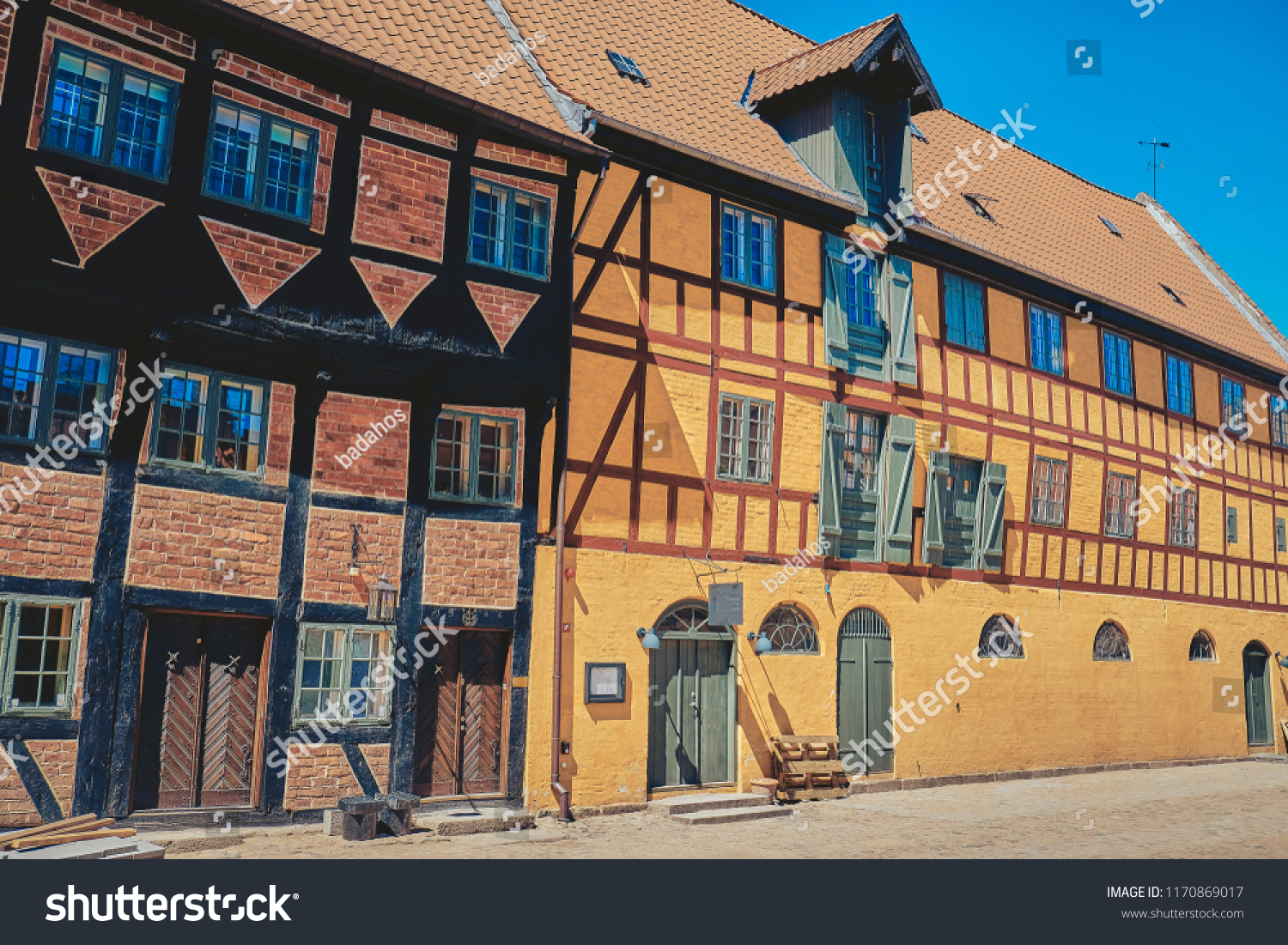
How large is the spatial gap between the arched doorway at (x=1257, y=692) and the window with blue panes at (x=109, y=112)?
23.7 m

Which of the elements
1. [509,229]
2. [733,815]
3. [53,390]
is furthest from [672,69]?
[733,815]

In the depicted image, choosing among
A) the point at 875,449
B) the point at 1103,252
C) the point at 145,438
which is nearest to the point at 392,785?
the point at 145,438

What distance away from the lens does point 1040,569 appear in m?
20.0

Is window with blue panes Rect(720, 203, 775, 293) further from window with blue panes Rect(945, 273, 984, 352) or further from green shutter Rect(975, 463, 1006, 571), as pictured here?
green shutter Rect(975, 463, 1006, 571)

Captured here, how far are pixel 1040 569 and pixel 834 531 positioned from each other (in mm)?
5596

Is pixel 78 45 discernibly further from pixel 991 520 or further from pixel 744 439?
pixel 991 520

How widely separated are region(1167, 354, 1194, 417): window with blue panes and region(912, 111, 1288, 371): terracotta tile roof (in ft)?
2.52

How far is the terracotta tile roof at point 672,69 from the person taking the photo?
50.6 ft

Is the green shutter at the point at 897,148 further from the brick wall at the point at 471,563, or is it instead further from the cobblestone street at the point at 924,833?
the cobblestone street at the point at 924,833

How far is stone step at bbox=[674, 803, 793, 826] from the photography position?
527 inches

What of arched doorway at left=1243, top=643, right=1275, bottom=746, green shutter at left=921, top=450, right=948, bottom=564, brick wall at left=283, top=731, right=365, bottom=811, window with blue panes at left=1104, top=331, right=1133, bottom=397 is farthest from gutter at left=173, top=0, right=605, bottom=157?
arched doorway at left=1243, top=643, right=1275, bottom=746

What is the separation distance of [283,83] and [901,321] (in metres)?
10.2

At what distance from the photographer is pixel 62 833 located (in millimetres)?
9836

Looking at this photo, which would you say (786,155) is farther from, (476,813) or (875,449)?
(476,813)
